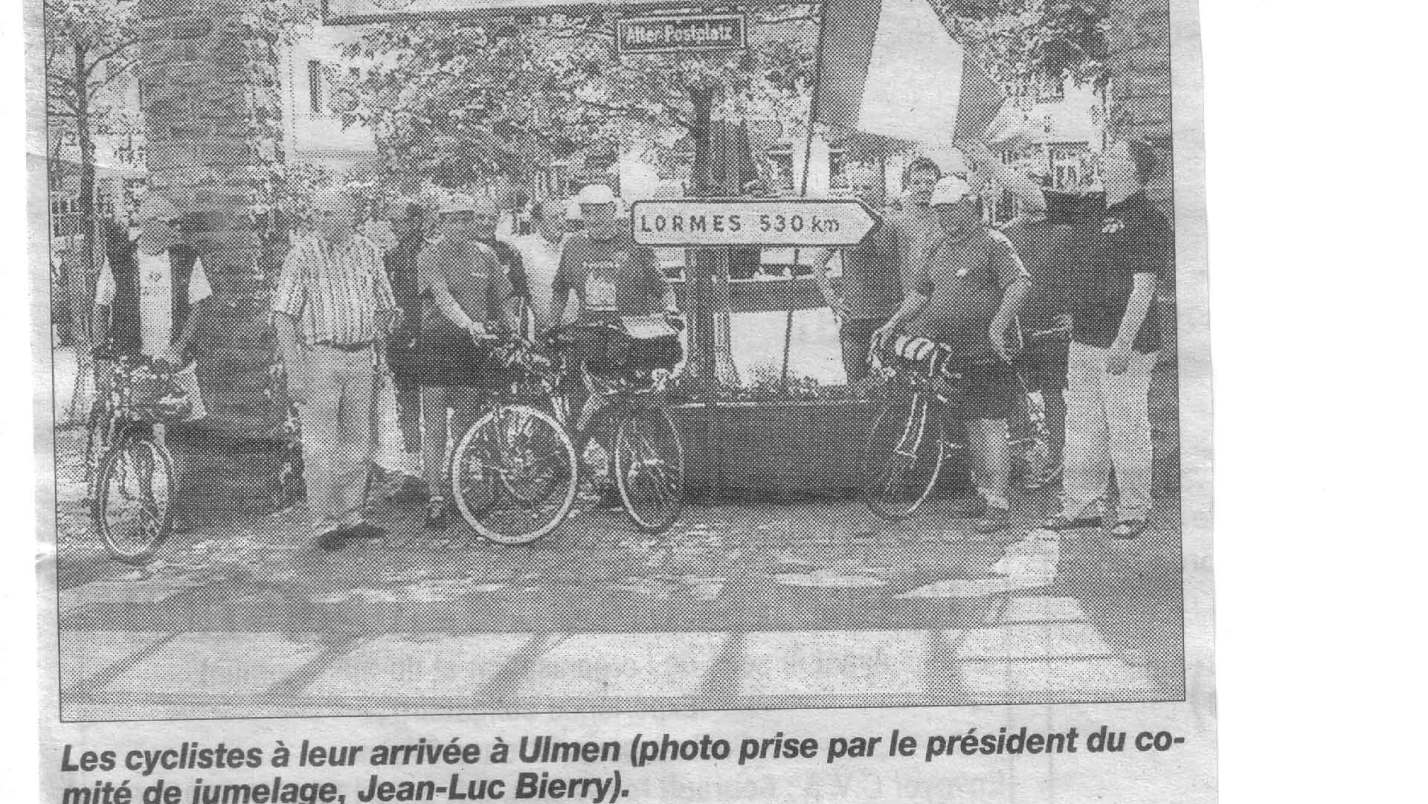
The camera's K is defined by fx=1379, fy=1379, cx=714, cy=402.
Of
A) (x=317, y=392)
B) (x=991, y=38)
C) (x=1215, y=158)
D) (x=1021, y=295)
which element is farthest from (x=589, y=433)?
(x=1215, y=158)

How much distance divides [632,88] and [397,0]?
41 centimetres

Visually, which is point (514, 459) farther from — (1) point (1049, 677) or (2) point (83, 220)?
(1) point (1049, 677)

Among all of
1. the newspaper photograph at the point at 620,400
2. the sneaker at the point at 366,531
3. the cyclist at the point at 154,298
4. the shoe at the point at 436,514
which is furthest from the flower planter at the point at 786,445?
the cyclist at the point at 154,298

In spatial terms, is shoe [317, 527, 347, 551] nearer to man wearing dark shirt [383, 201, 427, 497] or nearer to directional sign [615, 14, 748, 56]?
man wearing dark shirt [383, 201, 427, 497]

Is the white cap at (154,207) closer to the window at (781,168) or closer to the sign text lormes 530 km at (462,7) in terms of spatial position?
the sign text lormes 530 km at (462,7)

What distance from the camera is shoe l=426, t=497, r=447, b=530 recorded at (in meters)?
2.26

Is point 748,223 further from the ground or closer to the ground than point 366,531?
further from the ground

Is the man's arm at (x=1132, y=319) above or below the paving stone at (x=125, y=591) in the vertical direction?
above

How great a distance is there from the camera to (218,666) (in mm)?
2221

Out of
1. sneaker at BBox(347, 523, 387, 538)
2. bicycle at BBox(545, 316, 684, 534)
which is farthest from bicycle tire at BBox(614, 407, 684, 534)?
sneaker at BBox(347, 523, 387, 538)

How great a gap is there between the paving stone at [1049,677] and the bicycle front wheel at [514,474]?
0.72 metres

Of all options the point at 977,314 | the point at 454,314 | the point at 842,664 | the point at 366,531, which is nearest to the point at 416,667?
the point at 366,531

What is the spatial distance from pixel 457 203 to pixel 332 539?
1.92 ft

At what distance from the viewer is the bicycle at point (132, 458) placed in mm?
2236
